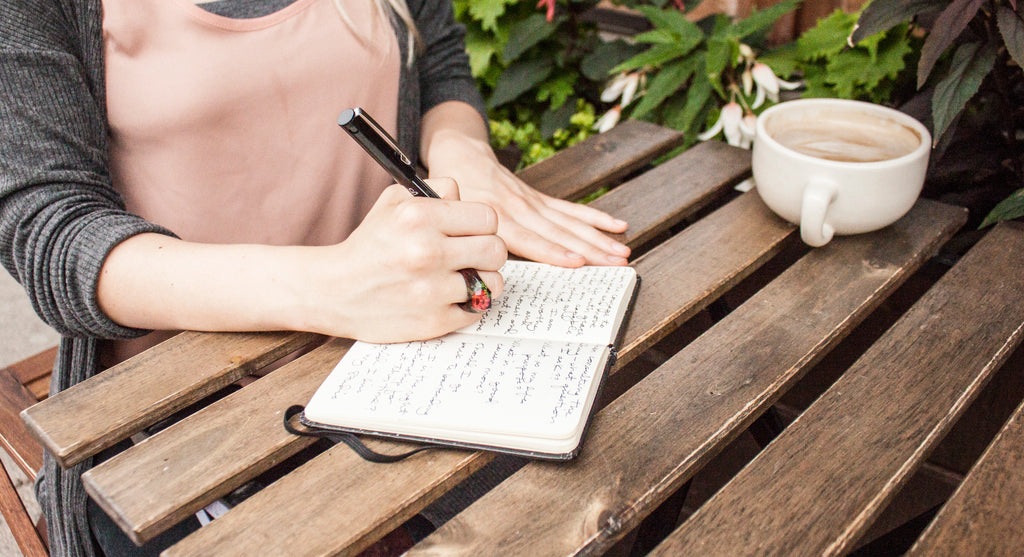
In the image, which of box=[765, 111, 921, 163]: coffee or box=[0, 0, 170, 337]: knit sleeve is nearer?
box=[0, 0, 170, 337]: knit sleeve

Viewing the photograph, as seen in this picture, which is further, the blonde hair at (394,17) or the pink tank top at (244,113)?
the blonde hair at (394,17)

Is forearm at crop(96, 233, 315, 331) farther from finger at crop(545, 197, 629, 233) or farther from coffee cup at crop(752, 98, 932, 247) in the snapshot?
coffee cup at crop(752, 98, 932, 247)

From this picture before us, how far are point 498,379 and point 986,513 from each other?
46 centimetres

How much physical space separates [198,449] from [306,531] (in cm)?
17

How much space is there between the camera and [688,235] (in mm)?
1028

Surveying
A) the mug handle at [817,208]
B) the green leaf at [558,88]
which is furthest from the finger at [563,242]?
the green leaf at [558,88]

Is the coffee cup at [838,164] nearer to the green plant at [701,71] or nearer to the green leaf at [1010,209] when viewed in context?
the green leaf at [1010,209]

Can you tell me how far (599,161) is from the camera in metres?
1.27

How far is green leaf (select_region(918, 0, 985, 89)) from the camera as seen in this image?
976mm

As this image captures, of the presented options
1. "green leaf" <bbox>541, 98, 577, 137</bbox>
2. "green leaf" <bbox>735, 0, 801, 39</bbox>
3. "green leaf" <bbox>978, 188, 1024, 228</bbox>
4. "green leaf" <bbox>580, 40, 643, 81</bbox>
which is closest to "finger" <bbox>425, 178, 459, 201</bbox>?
"green leaf" <bbox>978, 188, 1024, 228</bbox>

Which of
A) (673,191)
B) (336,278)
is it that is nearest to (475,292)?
(336,278)

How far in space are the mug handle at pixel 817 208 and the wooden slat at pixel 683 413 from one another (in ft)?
0.13

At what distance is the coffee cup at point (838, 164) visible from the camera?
36.1 inches

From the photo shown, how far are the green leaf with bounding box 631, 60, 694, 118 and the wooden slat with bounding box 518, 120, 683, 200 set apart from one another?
238mm
